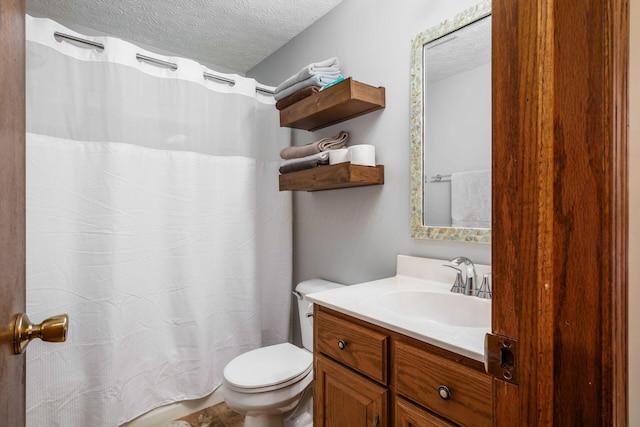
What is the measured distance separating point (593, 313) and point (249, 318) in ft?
6.15

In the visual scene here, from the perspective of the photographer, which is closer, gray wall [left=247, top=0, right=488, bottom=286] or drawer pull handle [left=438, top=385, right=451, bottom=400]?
drawer pull handle [left=438, top=385, right=451, bottom=400]

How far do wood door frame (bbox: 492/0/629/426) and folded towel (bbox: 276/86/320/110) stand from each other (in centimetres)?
128

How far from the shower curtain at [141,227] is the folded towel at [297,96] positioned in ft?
0.91

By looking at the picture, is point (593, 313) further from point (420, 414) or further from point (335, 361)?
point (335, 361)

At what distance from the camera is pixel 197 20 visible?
6.38 feet

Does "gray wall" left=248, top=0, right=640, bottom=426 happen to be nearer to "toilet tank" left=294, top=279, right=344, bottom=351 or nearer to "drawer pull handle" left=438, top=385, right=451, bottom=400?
"toilet tank" left=294, top=279, right=344, bottom=351

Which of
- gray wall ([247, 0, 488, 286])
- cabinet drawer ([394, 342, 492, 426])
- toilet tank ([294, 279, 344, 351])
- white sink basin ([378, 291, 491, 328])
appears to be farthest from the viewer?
toilet tank ([294, 279, 344, 351])

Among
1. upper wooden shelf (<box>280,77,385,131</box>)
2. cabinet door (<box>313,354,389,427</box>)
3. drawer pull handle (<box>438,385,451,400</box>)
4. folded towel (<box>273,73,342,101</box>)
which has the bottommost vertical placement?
cabinet door (<box>313,354,389,427</box>)

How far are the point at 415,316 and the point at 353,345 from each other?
32 cm

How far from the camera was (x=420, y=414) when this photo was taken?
896mm

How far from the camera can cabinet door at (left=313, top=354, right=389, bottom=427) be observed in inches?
39.6

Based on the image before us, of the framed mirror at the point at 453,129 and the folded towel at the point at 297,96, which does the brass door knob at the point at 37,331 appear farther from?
the folded towel at the point at 297,96

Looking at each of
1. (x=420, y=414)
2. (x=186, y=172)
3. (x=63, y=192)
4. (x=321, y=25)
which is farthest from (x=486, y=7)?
(x=63, y=192)

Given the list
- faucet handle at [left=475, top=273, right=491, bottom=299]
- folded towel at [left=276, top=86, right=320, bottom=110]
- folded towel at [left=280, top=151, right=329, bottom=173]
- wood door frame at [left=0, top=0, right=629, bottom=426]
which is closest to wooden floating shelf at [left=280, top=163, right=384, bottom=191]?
folded towel at [left=280, top=151, right=329, bottom=173]
